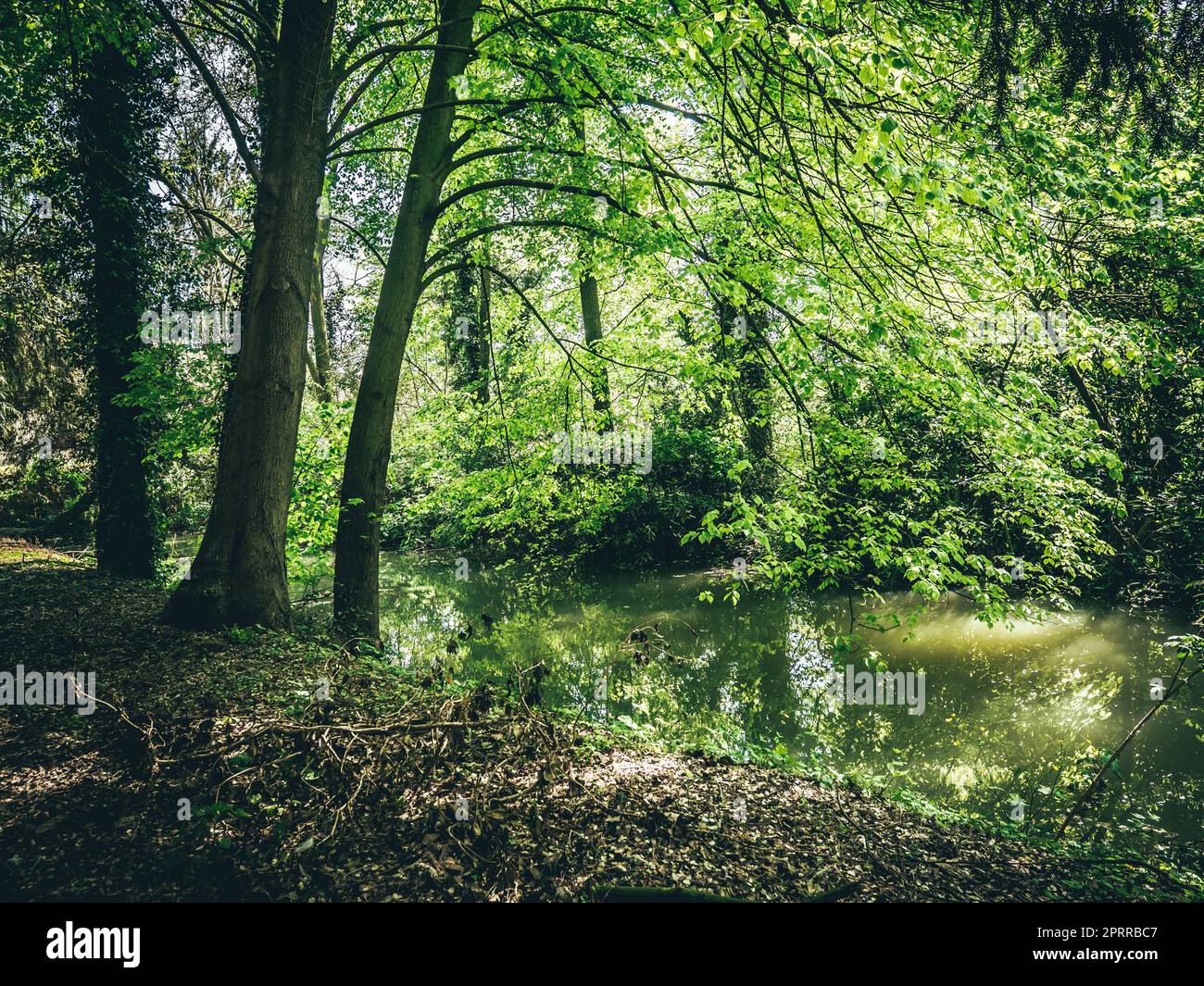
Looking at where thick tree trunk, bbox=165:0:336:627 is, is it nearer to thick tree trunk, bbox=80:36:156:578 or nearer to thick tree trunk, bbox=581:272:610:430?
thick tree trunk, bbox=581:272:610:430

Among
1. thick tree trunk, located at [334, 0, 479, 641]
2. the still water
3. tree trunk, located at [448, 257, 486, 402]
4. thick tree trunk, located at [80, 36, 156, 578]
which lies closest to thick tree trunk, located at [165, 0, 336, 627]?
thick tree trunk, located at [334, 0, 479, 641]

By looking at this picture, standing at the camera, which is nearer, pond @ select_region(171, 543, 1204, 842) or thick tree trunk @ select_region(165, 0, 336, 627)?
thick tree trunk @ select_region(165, 0, 336, 627)

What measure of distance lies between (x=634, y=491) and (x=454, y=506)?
4799mm

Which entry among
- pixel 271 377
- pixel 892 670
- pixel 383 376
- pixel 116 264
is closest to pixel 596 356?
pixel 383 376

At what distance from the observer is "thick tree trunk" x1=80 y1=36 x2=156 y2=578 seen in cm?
932

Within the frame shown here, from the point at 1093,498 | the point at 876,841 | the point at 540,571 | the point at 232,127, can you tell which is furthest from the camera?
the point at 540,571

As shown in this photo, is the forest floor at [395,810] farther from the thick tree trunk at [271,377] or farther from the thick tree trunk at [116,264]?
the thick tree trunk at [116,264]

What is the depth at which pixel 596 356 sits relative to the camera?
8.74 metres

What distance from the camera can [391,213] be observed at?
1503cm

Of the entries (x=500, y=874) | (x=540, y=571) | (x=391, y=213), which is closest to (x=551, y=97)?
(x=500, y=874)

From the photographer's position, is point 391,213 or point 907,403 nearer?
point 907,403

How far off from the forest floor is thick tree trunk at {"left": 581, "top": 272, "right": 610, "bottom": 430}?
16.4 feet

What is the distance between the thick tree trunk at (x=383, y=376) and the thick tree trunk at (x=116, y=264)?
405cm
